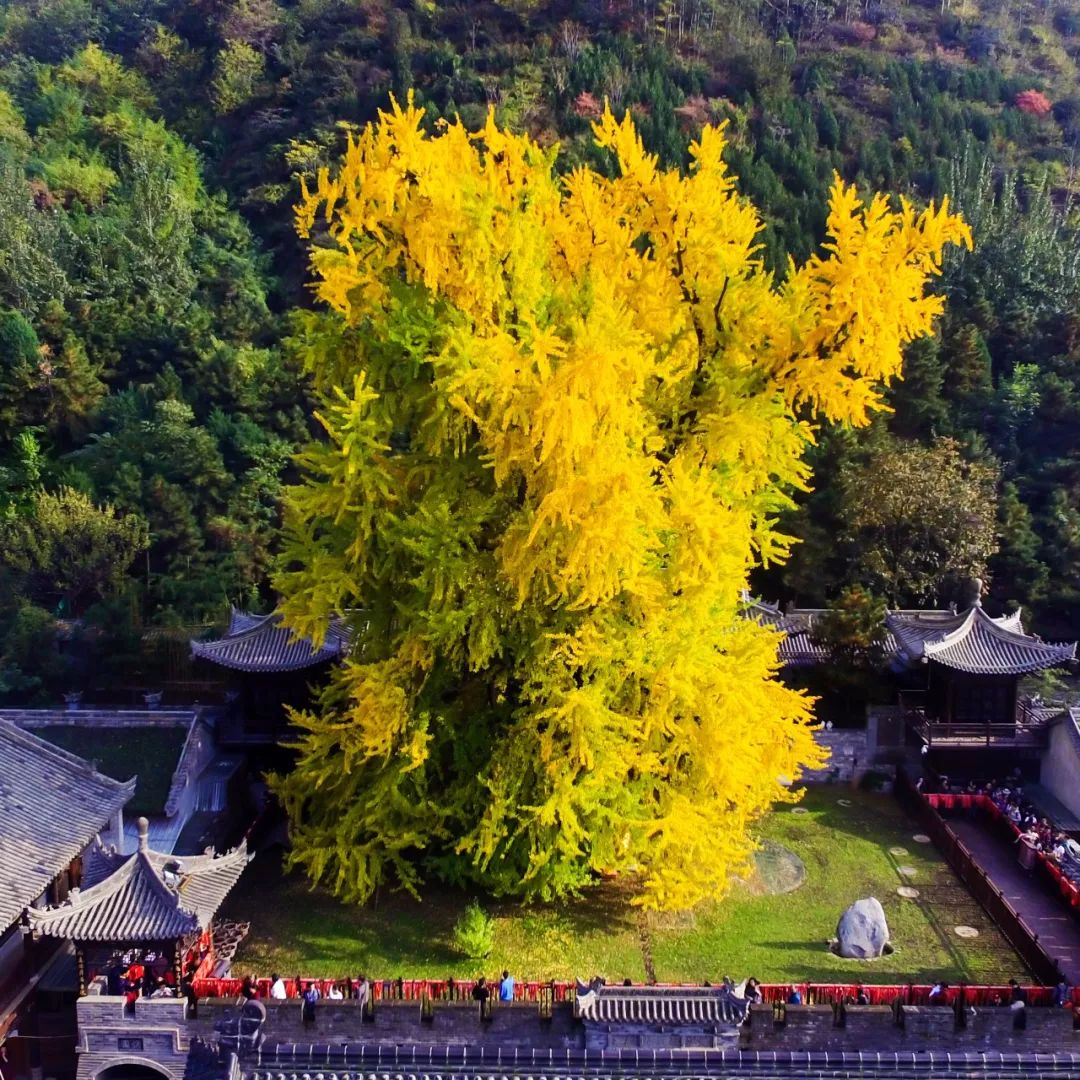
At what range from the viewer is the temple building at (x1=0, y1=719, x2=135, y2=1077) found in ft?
39.9

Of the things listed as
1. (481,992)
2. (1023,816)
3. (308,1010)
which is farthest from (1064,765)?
(308,1010)

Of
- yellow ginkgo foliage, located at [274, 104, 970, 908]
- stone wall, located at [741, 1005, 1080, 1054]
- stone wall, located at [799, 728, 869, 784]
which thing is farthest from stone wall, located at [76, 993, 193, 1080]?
stone wall, located at [799, 728, 869, 784]

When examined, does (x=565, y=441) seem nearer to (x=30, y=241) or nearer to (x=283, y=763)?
(x=283, y=763)

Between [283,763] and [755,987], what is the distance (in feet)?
33.2

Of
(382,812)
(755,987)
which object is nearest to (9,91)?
(382,812)

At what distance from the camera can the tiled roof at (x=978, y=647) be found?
18484 mm

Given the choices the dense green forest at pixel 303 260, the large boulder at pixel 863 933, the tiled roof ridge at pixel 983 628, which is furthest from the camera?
the dense green forest at pixel 303 260

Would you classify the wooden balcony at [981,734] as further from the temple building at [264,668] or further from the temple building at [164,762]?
the temple building at [164,762]

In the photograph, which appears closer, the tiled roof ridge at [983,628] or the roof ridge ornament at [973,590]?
the tiled roof ridge at [983,628]

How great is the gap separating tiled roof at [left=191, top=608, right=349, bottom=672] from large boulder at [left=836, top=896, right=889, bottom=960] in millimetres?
9186

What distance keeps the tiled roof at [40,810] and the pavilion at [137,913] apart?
363 millimetres

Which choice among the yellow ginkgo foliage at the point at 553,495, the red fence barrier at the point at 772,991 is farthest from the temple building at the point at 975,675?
the red fence barrier at the point at 772,991

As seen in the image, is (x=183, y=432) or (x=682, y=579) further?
(x=183, y=432)

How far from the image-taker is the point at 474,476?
13.9 m
